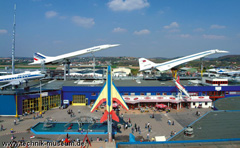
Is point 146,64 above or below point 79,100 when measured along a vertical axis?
above

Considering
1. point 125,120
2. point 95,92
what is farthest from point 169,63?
point 125,120

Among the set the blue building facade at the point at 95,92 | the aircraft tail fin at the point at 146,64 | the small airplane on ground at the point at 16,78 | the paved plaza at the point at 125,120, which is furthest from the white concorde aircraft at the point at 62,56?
the paved plaza at the point at 125,120

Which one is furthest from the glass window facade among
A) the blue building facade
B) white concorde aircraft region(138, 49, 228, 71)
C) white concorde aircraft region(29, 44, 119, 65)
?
white concorde aircraft region(138, 49, 228, 71)

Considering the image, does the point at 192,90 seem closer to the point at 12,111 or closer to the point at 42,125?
the point at 42,125

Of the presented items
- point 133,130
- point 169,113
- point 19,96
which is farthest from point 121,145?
point 19,96

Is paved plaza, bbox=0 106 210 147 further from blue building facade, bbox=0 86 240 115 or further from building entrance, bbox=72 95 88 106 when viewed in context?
blue building facade, bbox=0 86 240 115

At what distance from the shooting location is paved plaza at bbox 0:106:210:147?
27.2 m

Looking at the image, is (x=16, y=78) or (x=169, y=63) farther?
(x=169, y=63)

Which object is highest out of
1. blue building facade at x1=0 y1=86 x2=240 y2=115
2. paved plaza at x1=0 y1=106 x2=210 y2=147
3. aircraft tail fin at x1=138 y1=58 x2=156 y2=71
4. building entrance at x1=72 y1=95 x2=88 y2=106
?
aircraft tail fin at x1=138 y1=58 x2=156 y2=71

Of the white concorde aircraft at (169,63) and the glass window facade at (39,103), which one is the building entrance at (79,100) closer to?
the glass window facade at (39,103)

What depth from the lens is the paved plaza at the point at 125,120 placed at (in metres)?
27.2

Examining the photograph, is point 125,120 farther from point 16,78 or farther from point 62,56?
point 62,56

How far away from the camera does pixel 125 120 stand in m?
34.6

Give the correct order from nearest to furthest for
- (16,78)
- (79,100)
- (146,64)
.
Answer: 1. (16,78)
2. (79,100)
3. (146,64)
